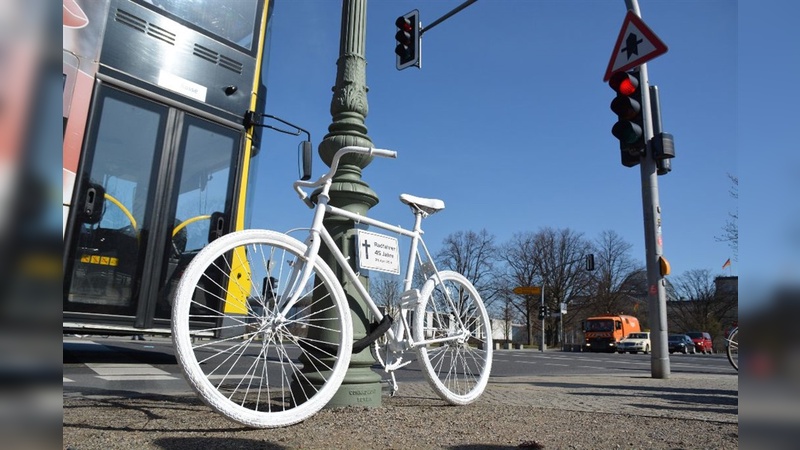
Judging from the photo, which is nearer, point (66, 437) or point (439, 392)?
point (66, 437)

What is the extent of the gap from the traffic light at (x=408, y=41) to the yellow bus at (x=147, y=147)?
300 cm

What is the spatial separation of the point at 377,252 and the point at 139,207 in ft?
11.6

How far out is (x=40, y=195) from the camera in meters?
0.60

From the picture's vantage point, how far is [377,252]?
389cm

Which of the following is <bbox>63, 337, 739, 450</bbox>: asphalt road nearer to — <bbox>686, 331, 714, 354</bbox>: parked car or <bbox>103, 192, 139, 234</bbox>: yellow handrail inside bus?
<bbox>103, 192, 139, 234</bbox>: yellow handrail inside bus

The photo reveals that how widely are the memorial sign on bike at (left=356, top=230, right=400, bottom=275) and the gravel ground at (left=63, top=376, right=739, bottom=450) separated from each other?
95 cm

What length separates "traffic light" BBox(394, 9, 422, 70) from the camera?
30.5 feet

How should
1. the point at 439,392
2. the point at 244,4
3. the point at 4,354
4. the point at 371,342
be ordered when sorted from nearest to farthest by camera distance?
1. the point at 4,354
2. the point at 371,342
3. the point at 439,392
4. the point at 244,4

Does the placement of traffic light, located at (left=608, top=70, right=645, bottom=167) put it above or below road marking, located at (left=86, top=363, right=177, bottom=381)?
above

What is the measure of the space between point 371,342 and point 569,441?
4.51ft

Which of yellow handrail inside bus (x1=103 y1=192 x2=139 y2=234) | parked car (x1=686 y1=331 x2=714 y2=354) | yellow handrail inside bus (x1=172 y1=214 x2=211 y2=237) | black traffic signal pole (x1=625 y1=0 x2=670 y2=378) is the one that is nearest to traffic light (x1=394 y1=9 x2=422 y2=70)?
black traffic signal pole (x1=625 y1=0 x2=670 y2=378)

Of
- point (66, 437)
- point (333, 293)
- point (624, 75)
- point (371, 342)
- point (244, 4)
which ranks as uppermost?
point (244, 4)

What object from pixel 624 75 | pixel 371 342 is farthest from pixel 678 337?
pixel 371 342

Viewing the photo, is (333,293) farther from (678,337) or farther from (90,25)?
(678,337)
